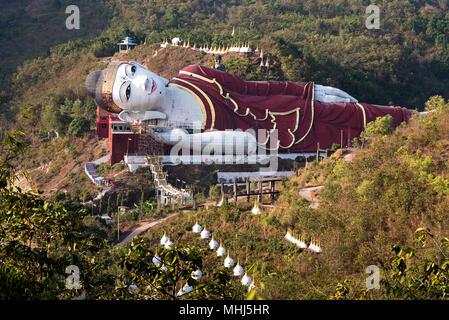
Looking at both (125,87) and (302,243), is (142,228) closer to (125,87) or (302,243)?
(302,243)

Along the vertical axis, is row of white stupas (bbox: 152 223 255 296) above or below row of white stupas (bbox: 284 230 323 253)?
below

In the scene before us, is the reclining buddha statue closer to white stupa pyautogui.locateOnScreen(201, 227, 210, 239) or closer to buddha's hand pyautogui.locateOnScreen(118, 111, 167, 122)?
buddha's hand pyautogui.locateOnScreen(118, 111, 167, 122)

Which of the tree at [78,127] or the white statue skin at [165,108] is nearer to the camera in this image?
the white statue skin at [165,108]

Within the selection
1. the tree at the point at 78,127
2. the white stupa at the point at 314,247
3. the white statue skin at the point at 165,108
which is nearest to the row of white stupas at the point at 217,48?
the tree at the point at 78,127

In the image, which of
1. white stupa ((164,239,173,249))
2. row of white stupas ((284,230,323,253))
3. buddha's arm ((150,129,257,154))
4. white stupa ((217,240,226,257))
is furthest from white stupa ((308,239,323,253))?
buddha's arm ((150,129,257,154))

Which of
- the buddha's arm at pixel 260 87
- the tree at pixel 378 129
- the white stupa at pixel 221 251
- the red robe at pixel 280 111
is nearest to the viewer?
the white stupa at pixel 221 251

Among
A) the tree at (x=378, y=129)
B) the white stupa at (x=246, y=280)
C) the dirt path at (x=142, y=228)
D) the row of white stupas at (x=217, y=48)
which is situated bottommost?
the dirt path at (x=142, y=228)

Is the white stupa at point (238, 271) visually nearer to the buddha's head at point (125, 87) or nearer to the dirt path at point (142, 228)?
the dirt path at point (142, 228)

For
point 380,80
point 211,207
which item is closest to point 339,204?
point 211,207
